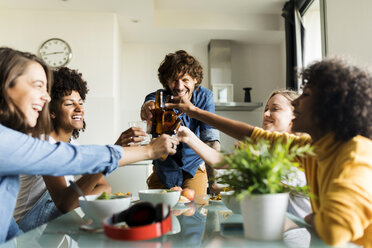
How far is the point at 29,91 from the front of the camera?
40.0 inches

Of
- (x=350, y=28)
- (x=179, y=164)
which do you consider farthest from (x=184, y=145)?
(x=350, y=28)

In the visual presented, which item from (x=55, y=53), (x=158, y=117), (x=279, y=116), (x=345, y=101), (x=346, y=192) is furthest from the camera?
(x=55, y=53)

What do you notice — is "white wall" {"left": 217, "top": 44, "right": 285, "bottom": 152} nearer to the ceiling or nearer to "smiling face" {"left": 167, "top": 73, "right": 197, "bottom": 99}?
the ceiling

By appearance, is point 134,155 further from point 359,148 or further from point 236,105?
point 236,105

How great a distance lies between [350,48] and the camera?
2.62m

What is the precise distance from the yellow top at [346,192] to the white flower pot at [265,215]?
77mm

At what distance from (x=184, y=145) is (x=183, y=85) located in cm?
33

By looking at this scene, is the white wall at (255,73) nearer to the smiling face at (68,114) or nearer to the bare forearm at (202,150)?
the smiling face at (68,114)

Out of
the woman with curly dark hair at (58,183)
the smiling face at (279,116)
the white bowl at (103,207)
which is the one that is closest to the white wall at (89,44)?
the woman with curly dark hair at (58,183)

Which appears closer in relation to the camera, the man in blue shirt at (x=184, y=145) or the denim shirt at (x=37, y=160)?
the denim shirt at (x=37, y=160)

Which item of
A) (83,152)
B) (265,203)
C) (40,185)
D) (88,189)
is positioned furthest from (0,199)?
(265,203)

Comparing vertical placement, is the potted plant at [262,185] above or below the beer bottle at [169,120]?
below

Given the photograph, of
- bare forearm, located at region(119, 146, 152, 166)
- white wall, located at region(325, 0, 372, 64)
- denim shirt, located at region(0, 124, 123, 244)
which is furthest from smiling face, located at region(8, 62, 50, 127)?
white wall, located at region(325, 0, 372, 64)

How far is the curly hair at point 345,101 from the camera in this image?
81cm
